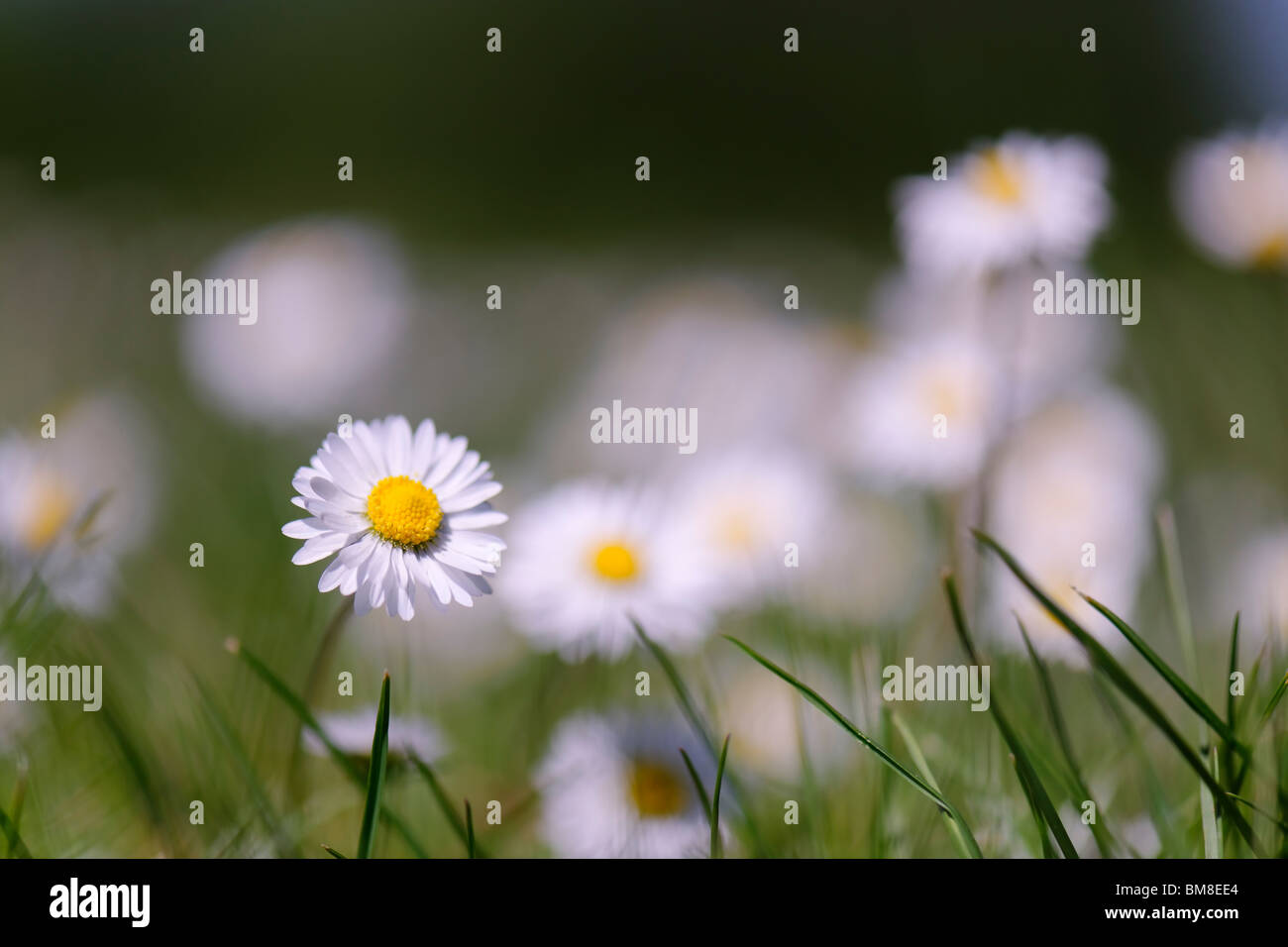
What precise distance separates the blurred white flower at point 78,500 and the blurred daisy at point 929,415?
0.89 meters

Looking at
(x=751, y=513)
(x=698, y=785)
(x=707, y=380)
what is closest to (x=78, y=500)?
(x=751, y=513)

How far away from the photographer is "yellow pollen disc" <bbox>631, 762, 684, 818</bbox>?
2.21ft

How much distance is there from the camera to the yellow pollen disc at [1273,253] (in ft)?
4.14

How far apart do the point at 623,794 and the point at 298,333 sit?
4.29 feet

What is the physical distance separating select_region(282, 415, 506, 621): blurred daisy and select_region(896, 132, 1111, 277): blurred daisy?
0.66 metres

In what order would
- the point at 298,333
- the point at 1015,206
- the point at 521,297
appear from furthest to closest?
1. the point at 521,297
2. the point at 298,333
3. the point at 1015,206

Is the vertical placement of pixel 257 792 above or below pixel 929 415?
below

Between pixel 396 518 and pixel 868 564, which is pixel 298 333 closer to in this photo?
pixel 868 564

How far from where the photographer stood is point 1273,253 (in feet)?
4.18

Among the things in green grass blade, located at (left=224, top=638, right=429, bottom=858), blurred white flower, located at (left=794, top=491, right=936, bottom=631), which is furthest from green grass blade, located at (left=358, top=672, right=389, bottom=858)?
blurred white flower, located at (left=794, top=491, right=936, bottom=631)

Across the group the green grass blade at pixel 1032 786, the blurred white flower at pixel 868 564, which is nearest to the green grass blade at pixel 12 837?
the green grass blade at pixel 1032 786

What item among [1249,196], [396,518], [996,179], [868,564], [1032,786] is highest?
[1249,196]
